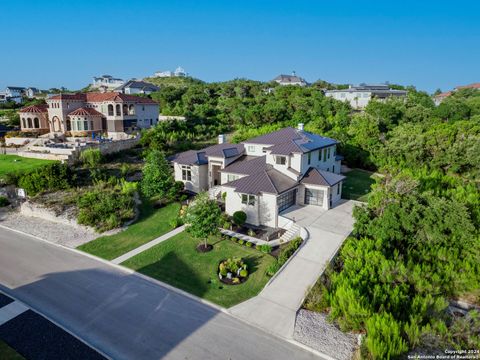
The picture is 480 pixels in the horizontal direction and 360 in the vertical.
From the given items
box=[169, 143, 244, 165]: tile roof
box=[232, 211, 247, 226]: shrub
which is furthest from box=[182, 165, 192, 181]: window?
box=[232, 211, 247, 226]: shrub

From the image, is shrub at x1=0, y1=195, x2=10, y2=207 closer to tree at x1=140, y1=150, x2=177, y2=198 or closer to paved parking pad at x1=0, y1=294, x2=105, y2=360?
tree at x1=140, y1=150, x2=177, y2=198

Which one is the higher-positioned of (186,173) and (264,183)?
(264,183)

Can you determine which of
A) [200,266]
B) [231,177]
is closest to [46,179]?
[231,177]

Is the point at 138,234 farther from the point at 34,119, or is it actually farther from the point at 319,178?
the point at 34,119

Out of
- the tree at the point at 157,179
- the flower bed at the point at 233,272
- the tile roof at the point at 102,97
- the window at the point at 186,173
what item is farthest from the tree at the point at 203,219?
the tile roof at the point at 102,97

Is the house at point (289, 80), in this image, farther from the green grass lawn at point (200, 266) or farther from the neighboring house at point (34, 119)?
the green grass lawn at point (200, 266)

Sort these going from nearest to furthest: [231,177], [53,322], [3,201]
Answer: [53,322] → [3,201] → [231,177]
